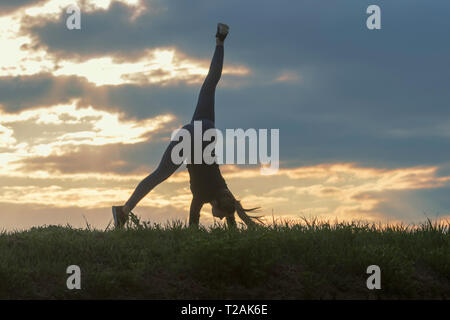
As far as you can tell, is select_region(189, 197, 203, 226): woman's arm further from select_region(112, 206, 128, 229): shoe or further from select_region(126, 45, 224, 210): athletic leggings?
select_region(112, 206, 128, 229): shoe

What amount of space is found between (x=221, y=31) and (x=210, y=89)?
1.10 metres

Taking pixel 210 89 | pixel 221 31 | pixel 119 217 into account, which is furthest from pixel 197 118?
pixel 119 217

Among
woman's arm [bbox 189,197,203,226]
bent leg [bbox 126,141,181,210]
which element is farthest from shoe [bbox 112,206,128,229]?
woman's arm [bbox 189,197,203,226]

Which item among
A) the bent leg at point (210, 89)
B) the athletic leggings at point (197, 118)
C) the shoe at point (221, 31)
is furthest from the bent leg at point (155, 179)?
the shoe at point (221, 31)

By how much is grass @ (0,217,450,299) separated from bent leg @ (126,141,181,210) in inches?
20.3

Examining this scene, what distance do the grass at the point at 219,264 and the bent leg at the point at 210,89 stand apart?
85.1 inches

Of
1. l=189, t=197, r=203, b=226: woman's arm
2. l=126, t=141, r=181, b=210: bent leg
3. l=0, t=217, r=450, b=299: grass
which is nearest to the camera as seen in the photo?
l=0, t=217, r=450, b=299: grass

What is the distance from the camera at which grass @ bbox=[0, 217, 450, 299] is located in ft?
26.6

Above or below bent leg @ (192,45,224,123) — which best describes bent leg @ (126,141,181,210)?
below

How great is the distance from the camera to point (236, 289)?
26.7 ft

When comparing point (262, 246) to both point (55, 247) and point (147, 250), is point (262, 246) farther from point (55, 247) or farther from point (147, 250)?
point (55, 247)

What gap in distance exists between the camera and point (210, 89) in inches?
442
